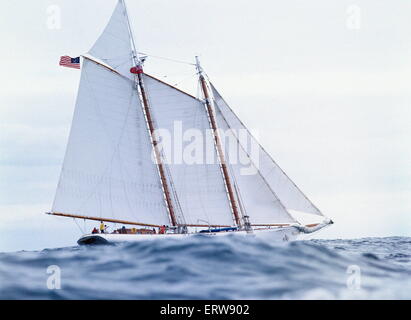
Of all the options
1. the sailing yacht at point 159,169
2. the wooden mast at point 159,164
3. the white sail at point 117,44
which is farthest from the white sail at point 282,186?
the white sail at point 117,44

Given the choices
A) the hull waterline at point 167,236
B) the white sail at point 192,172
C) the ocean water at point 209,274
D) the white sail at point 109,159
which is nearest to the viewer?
the ocean water at point 209,274

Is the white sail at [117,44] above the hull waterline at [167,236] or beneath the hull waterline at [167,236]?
above

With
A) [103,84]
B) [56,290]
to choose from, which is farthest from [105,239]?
[56,290]

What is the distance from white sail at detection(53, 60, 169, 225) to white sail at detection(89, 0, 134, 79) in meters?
1.67

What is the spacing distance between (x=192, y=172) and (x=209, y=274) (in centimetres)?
2860

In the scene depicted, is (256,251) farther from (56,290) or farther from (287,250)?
(56,290)

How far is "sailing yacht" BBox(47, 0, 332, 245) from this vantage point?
39188mm

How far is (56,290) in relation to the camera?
11719 mm

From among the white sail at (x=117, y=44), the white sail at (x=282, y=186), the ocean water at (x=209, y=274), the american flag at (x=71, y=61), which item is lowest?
the ocean water at (x=209, y=274)

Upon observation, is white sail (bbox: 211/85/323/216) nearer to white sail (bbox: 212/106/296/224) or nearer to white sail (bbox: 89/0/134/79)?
white sail (bbox: 212/106/296/224)

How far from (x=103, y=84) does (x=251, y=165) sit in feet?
42.7

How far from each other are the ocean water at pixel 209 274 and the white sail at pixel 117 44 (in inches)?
1094

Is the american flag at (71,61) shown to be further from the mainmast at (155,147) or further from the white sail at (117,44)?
the mainmast at (155,147)

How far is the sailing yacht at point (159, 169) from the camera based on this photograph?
39.2 m
